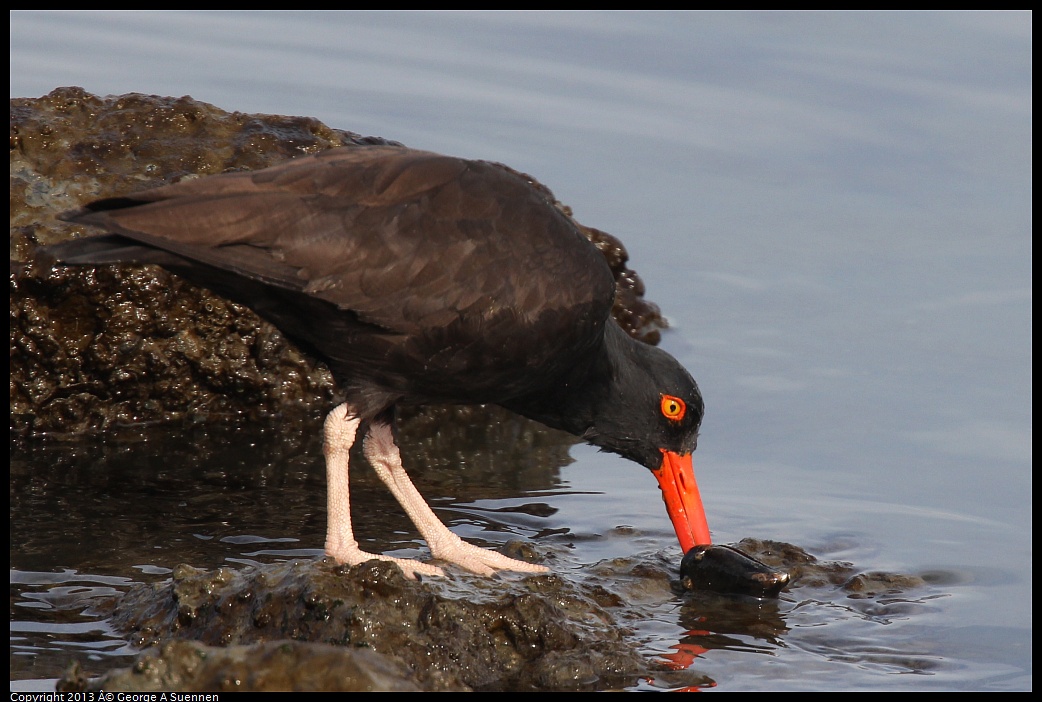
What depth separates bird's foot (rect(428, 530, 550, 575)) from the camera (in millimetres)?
5727

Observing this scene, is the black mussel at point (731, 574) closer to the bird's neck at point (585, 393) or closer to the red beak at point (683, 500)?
the red beak at point (683, 500)

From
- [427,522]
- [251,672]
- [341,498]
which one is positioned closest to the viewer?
[251,672]

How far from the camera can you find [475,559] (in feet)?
18.9

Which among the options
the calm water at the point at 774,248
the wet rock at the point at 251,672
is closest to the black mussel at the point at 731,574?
the calm water at the point at 774,248

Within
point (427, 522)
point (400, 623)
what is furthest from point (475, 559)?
point (400, 623)

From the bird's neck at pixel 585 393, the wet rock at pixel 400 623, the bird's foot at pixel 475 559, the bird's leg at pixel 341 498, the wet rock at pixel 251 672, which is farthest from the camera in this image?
the bird's neck at pixel 585 393

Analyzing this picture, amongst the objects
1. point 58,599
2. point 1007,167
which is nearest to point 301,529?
point 58,599

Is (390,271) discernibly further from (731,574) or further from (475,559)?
(731,574)

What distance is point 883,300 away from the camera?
9500mm

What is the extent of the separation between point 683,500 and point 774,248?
4135 millimetres

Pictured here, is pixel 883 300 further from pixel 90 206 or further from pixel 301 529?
pixel 90 206

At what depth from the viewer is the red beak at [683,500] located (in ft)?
20.7

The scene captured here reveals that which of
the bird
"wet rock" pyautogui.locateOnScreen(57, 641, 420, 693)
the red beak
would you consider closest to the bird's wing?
the bird
